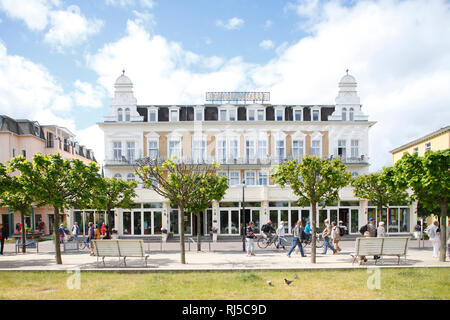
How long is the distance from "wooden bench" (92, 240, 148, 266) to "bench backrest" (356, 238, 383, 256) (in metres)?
8.15

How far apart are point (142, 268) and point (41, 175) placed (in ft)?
18.8

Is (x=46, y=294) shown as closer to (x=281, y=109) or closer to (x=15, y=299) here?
(x=15, y=299)

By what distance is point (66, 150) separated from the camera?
4884 cm

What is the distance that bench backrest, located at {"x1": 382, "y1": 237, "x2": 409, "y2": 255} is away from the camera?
487 inches

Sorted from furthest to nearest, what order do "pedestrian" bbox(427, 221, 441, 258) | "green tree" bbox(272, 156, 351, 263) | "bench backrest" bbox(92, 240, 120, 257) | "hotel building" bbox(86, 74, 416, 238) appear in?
"hotel building" bbox(86, 74, 416, 238), "pedestrian" bbox(427, 221, 441, 258), "green tree" bbox(272, 156, 351, 263), "bench backrest" bbox(92, 240, 120, 257)

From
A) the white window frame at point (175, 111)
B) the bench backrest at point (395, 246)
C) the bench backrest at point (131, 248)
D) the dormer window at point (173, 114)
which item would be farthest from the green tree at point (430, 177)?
the dormer window at point (173, 114)

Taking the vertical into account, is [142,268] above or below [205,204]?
below

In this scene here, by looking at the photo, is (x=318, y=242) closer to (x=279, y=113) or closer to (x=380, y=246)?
(x=380, y=246)

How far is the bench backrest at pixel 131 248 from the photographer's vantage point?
41.1ft

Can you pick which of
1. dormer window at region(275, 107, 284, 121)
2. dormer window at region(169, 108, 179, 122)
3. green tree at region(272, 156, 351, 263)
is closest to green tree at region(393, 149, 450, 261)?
green tree at region(272, 156, 351, 263)

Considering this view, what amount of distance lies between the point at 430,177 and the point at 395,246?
303 cm

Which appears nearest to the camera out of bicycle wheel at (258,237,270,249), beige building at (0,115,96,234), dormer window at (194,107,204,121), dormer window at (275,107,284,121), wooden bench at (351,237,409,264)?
wooden bench at (351,237,409,264)

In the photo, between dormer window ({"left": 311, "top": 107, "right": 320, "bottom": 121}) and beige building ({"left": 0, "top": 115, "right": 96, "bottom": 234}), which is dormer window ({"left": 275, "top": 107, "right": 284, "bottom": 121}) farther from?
beige building ({"left": 0, "top": 115, "right": 96, "bottom": 234})
